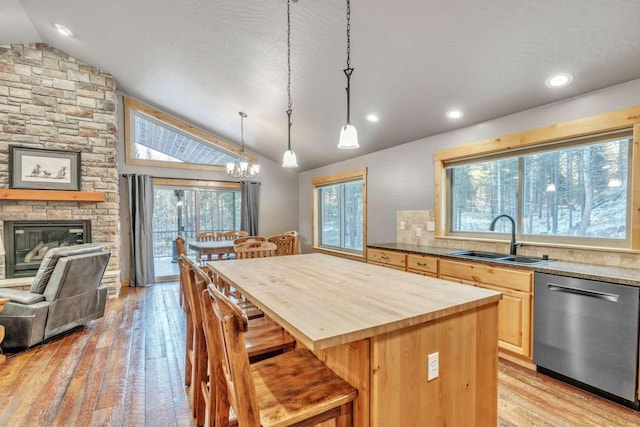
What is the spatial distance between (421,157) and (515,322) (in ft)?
7.05

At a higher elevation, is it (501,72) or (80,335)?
(501,72)

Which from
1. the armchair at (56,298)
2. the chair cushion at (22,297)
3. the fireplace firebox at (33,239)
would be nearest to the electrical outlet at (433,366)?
the armchair at (56,298)

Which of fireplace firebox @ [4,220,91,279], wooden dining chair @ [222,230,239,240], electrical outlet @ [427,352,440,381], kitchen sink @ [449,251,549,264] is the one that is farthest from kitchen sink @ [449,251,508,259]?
fireplace firebox @ [4,220,91,279]

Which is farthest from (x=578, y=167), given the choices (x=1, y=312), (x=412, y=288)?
(x=1, y=312)

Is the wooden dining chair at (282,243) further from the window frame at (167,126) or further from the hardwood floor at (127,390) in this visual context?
the window frame at (167,126)

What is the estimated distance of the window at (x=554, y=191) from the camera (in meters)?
2.37

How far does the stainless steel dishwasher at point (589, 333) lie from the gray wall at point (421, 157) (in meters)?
1.39

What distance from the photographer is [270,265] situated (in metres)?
2.25

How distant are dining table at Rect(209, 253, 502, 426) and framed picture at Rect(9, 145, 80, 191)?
4336 millimetres

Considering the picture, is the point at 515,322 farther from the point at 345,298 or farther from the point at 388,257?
the point at 345,298

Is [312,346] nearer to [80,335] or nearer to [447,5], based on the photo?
[447,5]

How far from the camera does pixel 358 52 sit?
2.71 meters

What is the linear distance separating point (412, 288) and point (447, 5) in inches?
74.4

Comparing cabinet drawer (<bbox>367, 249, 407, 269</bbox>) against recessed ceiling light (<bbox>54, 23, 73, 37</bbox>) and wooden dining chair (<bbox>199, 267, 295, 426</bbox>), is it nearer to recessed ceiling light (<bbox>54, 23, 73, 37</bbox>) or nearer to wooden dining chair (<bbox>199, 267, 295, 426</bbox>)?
wooden dining chair (<bbox>199, 267, 295, 426</bbox>)
